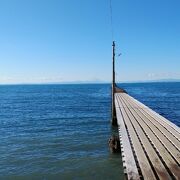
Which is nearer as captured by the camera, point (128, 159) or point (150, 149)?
point (128, 159)

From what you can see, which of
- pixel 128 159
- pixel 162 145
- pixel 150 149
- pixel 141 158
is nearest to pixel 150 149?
pixel 150 149

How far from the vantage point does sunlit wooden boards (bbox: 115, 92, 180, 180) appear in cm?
746

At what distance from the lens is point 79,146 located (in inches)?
740

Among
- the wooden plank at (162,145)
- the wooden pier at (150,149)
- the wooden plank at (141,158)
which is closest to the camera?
the wooden plank at (141,158)

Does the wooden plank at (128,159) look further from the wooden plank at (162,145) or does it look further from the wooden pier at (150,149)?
the wooden plank at (162,145)

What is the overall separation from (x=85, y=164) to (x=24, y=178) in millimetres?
3166

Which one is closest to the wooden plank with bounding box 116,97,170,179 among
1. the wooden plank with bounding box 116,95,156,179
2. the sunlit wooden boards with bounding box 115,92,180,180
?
the sunlit wooden boards with bounding box 115,92,180,180

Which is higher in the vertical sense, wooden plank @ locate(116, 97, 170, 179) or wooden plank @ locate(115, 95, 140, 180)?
wooden plank @ locate(115, 95, 140, 180)

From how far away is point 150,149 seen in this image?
988cm

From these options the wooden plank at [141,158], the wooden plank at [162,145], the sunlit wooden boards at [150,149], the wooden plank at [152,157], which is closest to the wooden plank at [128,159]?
the sunlit wooden boards at [150,149]

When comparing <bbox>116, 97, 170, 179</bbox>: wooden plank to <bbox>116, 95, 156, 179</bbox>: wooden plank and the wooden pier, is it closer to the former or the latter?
the wooden pier

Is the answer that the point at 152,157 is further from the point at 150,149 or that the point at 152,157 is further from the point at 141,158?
the point at 150,149

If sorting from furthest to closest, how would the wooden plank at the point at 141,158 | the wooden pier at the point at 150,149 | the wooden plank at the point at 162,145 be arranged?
the wooden plank at the point at 162,145
the wooden pier at the point at 150,149
the wooden plank at the point at 141,158

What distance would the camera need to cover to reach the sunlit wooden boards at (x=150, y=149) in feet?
24.5
